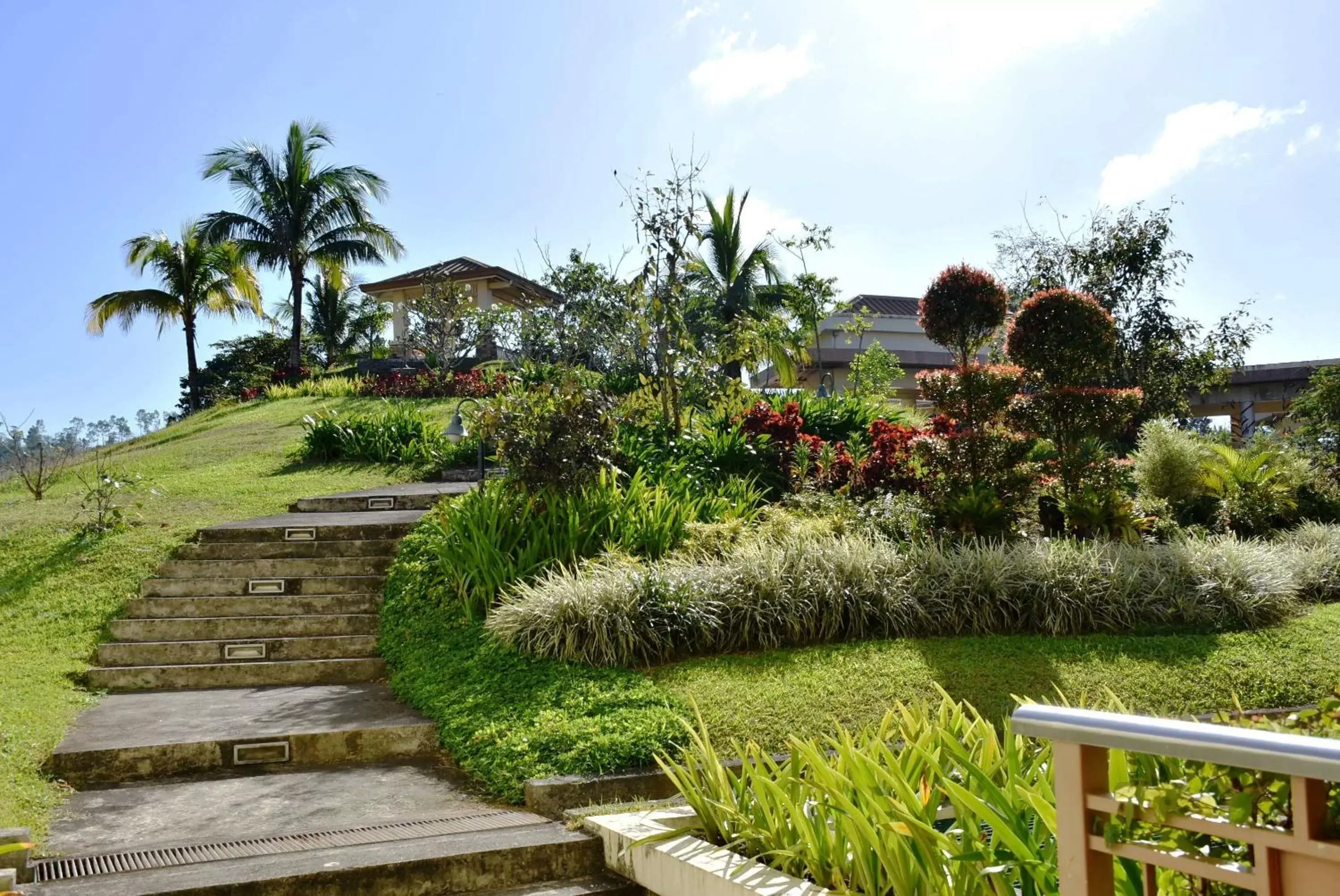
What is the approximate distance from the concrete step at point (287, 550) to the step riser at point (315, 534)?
93 mm

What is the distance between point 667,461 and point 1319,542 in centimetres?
588

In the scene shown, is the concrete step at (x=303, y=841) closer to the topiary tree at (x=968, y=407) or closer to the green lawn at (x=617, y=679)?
the green lawn at (x=617, y=679)

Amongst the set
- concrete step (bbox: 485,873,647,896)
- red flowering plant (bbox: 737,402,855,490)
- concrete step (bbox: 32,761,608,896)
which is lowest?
concrete step (bbox: 485,873,647,896)

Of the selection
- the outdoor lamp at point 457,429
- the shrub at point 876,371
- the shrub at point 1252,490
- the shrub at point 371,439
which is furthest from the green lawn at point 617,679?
the shrub at point 876,371

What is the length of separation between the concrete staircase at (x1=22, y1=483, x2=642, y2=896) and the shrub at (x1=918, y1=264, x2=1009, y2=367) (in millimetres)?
5493

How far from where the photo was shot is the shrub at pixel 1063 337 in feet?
33.4

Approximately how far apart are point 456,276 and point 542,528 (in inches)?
885

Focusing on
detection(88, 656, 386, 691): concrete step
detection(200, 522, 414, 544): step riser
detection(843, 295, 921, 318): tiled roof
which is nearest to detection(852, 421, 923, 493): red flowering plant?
detection(200, 522, 414, 544): step riser

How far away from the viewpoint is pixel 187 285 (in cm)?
2806

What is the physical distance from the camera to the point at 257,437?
58.0 ft

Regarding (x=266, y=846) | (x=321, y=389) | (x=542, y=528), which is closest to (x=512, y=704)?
(x=266, y=846)

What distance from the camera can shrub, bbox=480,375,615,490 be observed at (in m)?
8.59

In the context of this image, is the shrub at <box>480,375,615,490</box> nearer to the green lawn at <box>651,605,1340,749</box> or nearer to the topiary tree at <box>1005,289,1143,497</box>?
the green lawn at <box>651,605,1340,749</box>

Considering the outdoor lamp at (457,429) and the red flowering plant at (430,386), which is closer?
the outdoor lamp at (457,429)
